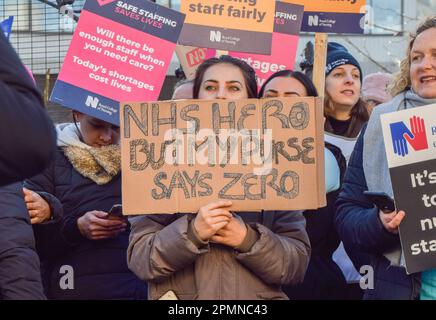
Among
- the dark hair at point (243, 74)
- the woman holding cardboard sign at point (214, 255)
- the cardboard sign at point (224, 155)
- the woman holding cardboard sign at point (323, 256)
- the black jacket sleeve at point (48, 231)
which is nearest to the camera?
the woman holding cardboard sign at point (214, 255)

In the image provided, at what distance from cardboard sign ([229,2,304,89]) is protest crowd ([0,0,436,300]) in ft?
1.17

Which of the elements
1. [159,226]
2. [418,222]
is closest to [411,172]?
[418,222]

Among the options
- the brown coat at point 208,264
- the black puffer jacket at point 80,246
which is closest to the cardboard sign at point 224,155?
the brown coat at point 208,264

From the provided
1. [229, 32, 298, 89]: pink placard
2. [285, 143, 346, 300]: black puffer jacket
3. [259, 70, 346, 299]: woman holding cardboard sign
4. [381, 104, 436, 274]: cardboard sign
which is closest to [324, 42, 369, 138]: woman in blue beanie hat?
[229, 32, 298, 89]: pink placard

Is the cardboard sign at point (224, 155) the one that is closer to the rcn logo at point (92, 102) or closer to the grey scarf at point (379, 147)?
the grey scarf at point (379, 147)

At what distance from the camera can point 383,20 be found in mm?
15938

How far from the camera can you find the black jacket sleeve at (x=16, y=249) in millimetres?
3010

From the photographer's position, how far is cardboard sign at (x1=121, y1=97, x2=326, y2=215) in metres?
3.24

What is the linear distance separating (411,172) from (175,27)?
160 centimetres

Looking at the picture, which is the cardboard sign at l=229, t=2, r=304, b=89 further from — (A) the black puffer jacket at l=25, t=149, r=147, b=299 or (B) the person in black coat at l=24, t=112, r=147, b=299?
(A) the black puffer jacket at l=25, t=149, r=147, b=299

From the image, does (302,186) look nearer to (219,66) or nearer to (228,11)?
(219,66)

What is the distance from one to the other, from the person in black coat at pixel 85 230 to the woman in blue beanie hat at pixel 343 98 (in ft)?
4.21

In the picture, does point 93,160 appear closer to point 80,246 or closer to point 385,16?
point 80,246

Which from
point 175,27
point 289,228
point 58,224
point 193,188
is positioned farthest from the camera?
point 175,27
